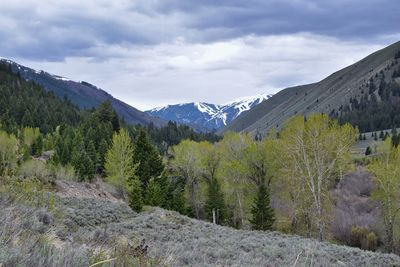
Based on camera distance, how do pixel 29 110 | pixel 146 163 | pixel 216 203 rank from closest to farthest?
pixel 216 203 < pixel 146 163 < pixel 29 110

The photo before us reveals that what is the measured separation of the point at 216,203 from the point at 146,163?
8.76 m

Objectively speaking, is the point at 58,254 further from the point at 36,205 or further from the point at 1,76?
the point at 1,76

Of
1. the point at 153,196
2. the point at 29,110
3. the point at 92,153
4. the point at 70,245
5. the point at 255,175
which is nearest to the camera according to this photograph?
the point at 70,245

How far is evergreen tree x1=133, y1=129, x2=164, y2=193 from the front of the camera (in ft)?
151

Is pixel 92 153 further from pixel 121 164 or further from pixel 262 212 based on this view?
pixel 262 212

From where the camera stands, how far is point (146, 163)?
151 ft

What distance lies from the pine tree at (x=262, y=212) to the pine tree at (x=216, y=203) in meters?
→ 6.01

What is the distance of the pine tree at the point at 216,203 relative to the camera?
1754 inches

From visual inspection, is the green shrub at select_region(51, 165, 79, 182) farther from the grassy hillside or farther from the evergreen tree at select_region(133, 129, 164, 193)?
the grassy hillside

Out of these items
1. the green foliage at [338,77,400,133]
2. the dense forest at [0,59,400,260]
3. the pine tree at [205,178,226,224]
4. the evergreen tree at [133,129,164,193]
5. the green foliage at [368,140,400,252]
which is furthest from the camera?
the green foliage at [338,77,400,133]

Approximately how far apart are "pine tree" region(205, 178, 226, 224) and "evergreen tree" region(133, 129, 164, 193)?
621 cm

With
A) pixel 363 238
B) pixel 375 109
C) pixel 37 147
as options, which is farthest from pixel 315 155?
pixel 375 109

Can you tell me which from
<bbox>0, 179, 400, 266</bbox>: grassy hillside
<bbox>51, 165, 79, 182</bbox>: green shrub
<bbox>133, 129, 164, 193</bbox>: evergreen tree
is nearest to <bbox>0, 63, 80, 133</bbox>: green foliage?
<bbox>51, 165, 79, 182</bbox>: green shrub

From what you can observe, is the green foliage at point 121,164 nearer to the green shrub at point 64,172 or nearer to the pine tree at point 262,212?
the green shrub at point 64,172
